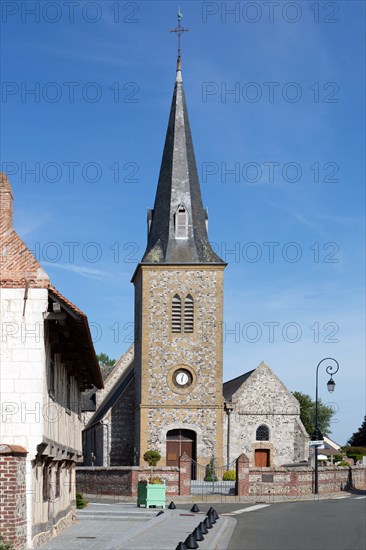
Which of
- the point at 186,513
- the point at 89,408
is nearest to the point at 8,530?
the point at 186,513

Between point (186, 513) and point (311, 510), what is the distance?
4729 millimetres

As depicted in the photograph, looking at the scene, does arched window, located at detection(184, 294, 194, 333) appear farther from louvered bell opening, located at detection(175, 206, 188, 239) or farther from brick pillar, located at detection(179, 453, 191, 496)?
brick pillar, located at detection(179, 453, 191, 496)

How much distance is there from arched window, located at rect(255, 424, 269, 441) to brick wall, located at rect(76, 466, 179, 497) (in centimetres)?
1143

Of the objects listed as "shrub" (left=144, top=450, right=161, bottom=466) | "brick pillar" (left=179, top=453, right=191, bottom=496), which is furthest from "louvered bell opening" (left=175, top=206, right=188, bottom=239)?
"brick pillar" (left=179, top=453, right=191, bottom=496)

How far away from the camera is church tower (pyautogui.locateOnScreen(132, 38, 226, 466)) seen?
4678 cm

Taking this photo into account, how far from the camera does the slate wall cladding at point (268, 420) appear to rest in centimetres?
4866

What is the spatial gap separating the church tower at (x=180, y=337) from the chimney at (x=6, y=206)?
102 ft

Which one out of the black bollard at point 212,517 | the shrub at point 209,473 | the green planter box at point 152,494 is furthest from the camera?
the shrub at point 209,473

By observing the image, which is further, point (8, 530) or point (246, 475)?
point (246, 475)

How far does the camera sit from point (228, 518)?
85.5 feet

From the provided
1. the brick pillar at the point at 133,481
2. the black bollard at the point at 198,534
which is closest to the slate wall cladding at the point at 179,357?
the brick pillar at the point at 133,481

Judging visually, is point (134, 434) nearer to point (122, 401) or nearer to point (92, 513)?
point (122, 401)

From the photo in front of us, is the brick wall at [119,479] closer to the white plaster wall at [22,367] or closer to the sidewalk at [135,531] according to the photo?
the sidewalk at [135,531]

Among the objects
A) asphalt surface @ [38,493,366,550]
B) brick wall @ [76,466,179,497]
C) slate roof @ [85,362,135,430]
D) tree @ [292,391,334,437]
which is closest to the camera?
asphalt surface @ [38,493,366,550]
